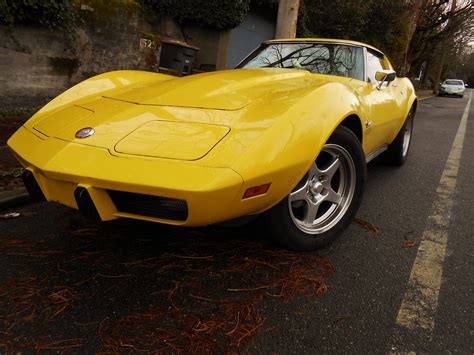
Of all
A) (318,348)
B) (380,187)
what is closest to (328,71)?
(380,187)

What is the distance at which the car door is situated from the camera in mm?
2568

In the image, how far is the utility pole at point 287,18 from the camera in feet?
18.8

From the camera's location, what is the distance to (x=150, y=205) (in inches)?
61.7

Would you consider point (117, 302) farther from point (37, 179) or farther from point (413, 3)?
point (413, 3)

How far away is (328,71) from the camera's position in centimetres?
285

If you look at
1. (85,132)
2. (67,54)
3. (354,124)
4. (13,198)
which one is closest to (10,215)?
(13,198)

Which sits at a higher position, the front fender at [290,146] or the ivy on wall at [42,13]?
the ivy on wall at [42,13]

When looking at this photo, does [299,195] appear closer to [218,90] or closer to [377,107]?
[218,90]

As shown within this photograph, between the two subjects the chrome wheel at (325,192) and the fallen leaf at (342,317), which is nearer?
the fallen leaf at (342,317)

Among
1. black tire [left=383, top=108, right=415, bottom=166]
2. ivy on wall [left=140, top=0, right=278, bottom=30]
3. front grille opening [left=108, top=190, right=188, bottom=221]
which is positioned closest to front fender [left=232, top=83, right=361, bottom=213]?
front grille opening [left=108, top=190, right=188, bottom=221]

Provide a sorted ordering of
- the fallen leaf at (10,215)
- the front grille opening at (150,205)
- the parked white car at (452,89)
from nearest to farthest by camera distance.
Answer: the front grille opening at (150,205)
the fallen leaf at (10,215)
the parked white car at (452,89)

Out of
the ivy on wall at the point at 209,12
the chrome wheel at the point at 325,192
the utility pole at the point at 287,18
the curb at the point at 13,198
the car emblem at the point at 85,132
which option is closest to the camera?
the car emblem at the point at 85,132

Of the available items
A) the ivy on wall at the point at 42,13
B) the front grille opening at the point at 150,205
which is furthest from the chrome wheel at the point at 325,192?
the ivy on wall at the point at 42,13

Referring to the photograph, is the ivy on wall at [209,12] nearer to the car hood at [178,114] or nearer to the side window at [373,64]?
the side window at [373,64]
